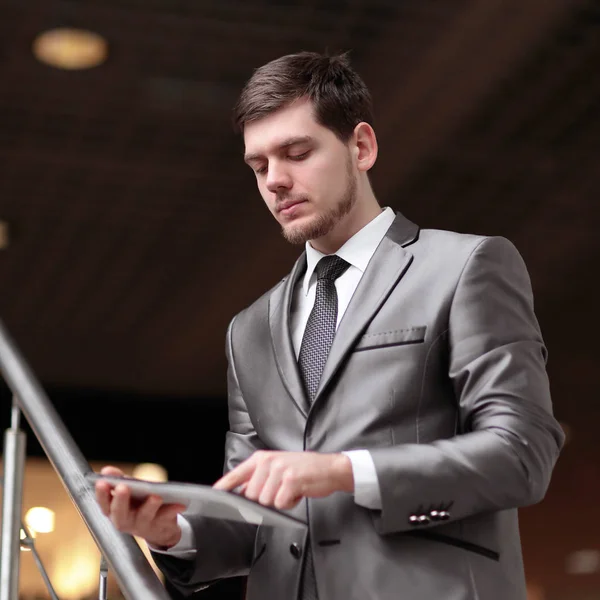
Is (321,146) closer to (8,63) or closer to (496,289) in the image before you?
(496,289)

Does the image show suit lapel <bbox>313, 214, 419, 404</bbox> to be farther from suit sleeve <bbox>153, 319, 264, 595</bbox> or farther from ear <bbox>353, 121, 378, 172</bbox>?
suit sleeve <bbox>153, 319, 264, 595</bbox>

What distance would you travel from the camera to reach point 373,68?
459 centimetres

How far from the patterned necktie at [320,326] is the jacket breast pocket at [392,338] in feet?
0.27

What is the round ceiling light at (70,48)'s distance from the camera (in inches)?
173

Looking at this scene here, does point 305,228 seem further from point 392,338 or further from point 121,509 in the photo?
point 121,509

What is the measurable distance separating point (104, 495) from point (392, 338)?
0.41 m

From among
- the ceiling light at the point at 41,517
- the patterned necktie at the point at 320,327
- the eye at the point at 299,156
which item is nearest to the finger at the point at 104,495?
the patterned necktie at the point at 320,327

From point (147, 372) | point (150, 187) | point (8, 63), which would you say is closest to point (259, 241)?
point (150, 187)

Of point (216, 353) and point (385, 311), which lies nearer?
point (385, 311)

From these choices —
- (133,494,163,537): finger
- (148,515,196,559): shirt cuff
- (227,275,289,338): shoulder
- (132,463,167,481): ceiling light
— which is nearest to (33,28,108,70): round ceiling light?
(227,275,289,338): shoulder

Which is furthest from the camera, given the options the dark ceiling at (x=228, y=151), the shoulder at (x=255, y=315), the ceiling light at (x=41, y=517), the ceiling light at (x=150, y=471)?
the ceiling light at (x=150, y=471)

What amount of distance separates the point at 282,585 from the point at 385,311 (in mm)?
383

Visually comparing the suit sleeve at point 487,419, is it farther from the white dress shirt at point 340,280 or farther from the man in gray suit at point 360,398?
the white dress shirt at point 340,280

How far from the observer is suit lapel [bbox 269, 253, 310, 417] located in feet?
5.01
